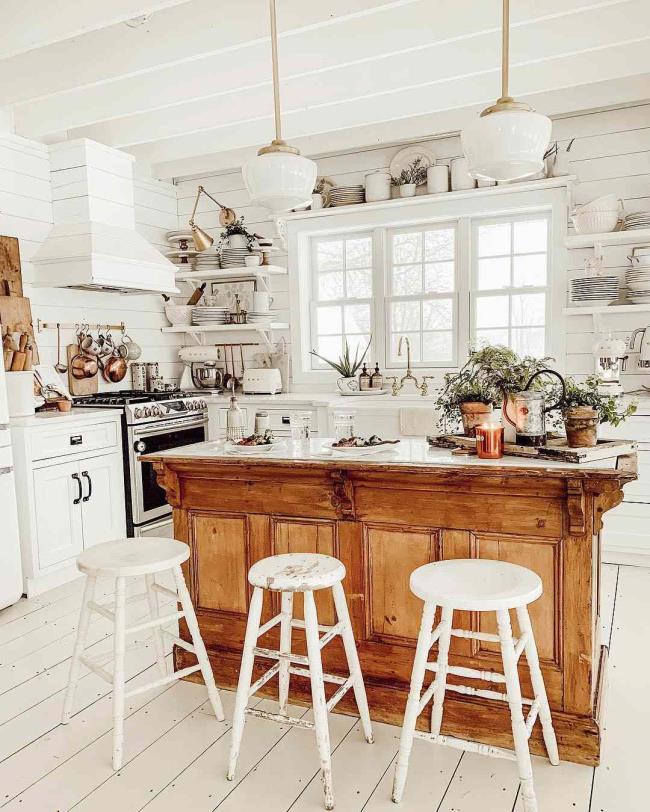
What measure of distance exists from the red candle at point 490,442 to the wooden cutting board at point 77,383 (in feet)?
12.1

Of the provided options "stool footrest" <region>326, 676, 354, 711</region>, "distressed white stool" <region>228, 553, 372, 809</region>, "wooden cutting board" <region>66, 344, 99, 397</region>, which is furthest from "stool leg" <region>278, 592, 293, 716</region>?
"wooden cutting board" <region>66, 344, 99, 397</region>

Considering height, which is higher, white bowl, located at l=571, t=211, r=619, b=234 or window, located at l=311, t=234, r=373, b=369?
white bowl, located at l=571, t=211, r=619, b=234

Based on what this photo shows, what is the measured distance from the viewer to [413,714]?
6.54 ft

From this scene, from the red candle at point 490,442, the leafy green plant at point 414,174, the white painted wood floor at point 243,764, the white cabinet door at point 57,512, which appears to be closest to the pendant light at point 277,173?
the red candle at point 490,442

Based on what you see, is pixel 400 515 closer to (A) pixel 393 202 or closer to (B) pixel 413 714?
(B) pixel 413 714

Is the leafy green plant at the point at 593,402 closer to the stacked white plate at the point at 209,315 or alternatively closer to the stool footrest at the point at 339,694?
the stool footrest at the point at 339,694

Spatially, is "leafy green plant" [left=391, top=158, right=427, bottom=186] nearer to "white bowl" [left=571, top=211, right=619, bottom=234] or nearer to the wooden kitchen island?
"white bowl" [left=571, top=211, right=619, bottom=234]

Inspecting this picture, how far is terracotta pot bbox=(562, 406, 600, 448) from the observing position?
7.61 feet

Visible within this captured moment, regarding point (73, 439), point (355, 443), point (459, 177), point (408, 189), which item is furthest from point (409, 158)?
point (355, 443)

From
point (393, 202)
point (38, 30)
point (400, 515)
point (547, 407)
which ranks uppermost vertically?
point (38, 30)

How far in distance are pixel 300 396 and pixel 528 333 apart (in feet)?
5.95

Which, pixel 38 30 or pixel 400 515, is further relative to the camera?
pixel 38 30

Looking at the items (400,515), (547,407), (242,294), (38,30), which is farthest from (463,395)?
(242,294)

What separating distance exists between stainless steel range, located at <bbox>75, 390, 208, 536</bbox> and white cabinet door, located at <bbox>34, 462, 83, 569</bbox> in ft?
1.53
